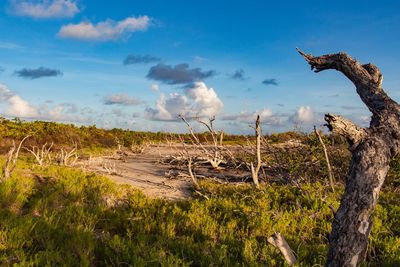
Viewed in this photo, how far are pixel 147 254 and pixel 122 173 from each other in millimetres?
10069

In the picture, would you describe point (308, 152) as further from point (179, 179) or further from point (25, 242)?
point (25, 242)

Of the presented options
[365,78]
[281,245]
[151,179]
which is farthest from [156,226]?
[151,179]

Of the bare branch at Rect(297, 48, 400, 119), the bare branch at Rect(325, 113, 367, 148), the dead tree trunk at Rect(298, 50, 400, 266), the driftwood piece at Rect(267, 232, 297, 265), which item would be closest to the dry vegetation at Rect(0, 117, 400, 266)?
the driftwood piece at Rect(267, 232, 297, 265)

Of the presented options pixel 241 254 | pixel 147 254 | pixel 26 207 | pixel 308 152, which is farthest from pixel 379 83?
pixel 308 152

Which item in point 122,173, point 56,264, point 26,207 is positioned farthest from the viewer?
point 122,173

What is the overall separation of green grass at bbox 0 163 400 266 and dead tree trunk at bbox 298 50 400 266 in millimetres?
1212

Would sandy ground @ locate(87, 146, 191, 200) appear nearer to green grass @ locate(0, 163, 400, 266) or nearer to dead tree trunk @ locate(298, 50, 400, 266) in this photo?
green grass @ locate(0, 163, 400, 266)

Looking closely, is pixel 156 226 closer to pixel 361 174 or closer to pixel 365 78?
pixel 361 174

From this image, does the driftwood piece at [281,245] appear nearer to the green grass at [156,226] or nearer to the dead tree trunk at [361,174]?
the green grass at [156,226]

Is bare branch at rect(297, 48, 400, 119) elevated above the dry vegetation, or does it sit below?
above

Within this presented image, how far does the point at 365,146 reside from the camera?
4188 millimetres

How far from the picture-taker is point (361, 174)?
4145 mm

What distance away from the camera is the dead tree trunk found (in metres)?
4.12

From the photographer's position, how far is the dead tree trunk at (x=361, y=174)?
412cm
